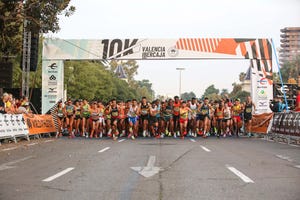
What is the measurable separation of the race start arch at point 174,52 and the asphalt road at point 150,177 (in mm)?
13687

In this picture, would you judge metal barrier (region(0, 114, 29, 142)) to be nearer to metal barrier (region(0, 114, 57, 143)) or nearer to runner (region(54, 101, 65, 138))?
metal barrier (region(0, 114, 57, 143))

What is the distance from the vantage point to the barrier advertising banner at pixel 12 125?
17.5 m

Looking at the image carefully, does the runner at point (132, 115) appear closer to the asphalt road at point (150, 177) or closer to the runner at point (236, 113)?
the runner at point (236, 113)

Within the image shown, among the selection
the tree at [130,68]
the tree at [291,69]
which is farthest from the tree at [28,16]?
the tree at [130,68]

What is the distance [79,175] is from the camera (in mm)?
8672

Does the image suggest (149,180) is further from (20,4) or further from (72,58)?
(72,58)

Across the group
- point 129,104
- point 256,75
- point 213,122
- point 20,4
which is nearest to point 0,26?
point 20,4

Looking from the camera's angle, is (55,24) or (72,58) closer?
(55,24)

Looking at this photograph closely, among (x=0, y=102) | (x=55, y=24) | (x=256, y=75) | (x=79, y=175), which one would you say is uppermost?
(x=55, y=24)

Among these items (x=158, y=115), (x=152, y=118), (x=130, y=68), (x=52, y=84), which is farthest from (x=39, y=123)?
(x=130, y=68)

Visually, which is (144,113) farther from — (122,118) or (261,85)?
(261,85)

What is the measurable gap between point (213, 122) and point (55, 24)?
34.4 feet

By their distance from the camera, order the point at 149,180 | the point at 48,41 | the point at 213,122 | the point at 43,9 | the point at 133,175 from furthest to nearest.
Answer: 1. the point at 48,41
2. the point at 213,122
3. the point at 43,9
4. the point at 133,175
5. the point at 149,180

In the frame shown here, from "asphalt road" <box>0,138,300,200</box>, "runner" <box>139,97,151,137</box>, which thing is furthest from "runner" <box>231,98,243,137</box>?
"asphalt road" <box>0,138,300,200</box>
